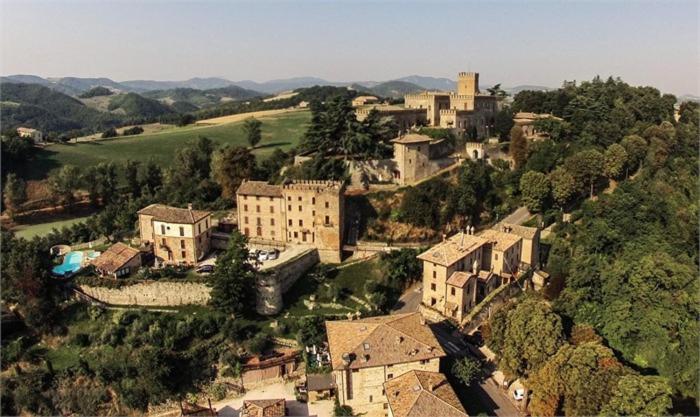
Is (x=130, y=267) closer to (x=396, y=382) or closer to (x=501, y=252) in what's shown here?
(x=396, y=382)

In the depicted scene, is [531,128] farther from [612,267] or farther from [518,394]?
[518,394]

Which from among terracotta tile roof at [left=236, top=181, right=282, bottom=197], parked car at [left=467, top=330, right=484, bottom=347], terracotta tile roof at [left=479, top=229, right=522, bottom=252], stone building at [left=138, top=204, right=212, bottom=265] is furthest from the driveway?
terracotta tile roof at [left=479, top=229, right=522, bottom=252]

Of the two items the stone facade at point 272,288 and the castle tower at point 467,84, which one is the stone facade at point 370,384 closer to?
the stone facade at point 272,288

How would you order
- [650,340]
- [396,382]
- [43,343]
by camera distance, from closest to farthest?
[396,382] → [650,340] → [43,343]

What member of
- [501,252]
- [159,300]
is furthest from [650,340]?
[159,300]

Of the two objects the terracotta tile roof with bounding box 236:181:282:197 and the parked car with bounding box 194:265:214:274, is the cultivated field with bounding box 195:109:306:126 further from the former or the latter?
the parked car with bounding box 194:265:214:274

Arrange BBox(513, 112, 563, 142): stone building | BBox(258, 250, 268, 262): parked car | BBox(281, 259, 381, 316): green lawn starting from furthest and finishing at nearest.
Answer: BBox(513, 112, 563, 142): stone building
BBox(258, 250, 268, 262): parked car
BBox(281, 259, 381, 316): green lawn
